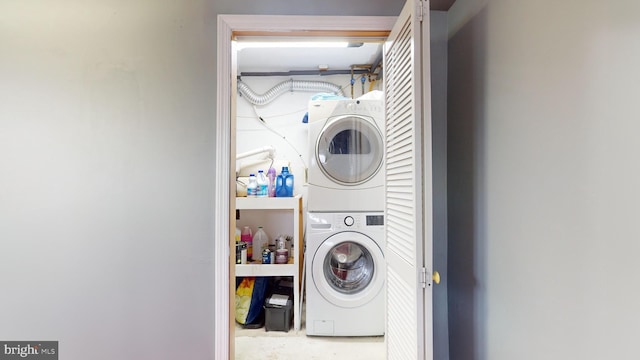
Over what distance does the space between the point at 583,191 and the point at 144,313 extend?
1782 millimetres

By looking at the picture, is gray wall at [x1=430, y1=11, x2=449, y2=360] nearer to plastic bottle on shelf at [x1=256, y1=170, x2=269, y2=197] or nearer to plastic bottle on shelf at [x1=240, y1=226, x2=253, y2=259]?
plastic bottle on shelf at [x1=256, y1=170, x2=269, y2=197]

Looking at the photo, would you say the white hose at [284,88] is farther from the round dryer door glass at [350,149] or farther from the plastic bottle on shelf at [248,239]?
the plastic bottle on shelf at [248,239]

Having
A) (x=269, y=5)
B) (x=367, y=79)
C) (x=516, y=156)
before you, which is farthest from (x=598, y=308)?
(x=367, y=79)

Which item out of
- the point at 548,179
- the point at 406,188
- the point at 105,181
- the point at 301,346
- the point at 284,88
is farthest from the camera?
the point at 284,88

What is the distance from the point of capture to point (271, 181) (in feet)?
8.50

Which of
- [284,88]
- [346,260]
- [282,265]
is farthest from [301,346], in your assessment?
[284,88]

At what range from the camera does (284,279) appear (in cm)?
281

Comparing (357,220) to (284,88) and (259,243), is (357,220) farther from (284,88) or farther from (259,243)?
(284,88)

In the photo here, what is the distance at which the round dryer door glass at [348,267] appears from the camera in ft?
7.55

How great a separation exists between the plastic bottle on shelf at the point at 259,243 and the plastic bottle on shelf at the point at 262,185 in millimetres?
446

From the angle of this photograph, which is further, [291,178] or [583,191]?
[291,178]

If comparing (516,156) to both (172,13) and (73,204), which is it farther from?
(73,204)

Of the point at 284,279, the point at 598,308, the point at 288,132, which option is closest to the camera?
the point at 598,308

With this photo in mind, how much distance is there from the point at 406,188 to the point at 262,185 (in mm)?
1531
